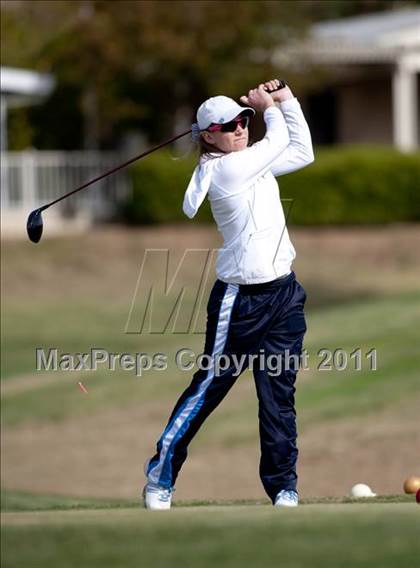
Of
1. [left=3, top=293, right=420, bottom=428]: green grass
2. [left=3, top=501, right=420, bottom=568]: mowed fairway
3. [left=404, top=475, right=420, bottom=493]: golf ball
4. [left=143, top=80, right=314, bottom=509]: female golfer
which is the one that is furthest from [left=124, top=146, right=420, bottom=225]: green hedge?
[left=3, top=501, right=420, bottom=568]: mowed fairway

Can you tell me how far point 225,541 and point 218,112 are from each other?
2257 millimetres

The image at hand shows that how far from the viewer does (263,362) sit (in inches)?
260

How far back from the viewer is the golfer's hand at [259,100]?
670 cm

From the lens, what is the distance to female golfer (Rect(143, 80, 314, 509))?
6535 mm

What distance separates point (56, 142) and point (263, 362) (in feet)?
89.2

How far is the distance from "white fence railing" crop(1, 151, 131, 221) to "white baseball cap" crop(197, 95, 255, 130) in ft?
71.7

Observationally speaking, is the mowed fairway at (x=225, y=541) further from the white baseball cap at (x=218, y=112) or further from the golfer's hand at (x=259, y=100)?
the golfer's hand at (x=259, y=100)

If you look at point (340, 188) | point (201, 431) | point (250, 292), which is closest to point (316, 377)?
point (201, 431)

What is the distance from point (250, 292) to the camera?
260 inches

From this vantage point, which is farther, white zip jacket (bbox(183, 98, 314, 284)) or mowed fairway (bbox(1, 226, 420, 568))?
white zip jacket (bbox(183, 98, 314, 284))

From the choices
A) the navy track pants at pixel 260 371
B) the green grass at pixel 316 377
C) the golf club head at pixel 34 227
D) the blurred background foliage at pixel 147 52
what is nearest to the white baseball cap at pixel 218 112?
the navy track pants at pixel 260 371

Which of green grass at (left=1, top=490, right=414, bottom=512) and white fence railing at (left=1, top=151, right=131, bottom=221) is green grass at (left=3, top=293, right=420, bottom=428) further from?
white fence railing at (left=1, top=151, right=131, bottom=221)

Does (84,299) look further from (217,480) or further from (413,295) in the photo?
(217,480)

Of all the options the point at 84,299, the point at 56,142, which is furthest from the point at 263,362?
the point at 56,142
